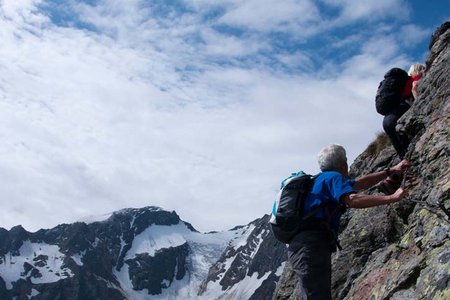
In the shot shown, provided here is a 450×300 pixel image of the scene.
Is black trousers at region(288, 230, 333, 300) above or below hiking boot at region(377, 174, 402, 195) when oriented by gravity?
below

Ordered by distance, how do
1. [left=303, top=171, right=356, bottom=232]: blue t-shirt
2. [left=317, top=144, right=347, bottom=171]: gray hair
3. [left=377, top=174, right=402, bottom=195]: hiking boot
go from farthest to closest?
[left=377, top=174, right=402, bottom=195]: hiking boot → [left=317, top=144, right=347, bottom=171]: gray hair → [left=303, top=171, right=356, bottom=232]: blue t-shirt

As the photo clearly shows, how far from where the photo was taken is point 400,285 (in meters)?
8.19

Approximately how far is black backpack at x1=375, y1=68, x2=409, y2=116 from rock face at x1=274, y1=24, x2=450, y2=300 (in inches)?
19.9

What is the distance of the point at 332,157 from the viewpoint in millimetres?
8852

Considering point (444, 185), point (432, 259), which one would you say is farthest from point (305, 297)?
point (444, 185)

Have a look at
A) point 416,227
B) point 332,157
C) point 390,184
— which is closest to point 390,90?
point 390,184

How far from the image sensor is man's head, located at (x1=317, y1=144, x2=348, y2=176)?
884 cm

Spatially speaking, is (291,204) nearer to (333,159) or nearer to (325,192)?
(325,192)

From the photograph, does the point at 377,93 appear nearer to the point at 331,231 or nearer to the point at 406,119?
the point at 406,119

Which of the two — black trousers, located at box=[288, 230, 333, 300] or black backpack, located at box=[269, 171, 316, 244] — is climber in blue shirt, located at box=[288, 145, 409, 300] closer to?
black trousers, located at box=[288, 230, 333, 300]

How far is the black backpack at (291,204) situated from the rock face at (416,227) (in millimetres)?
1649

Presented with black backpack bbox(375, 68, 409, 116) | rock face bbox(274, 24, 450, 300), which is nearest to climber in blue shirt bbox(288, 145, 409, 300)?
rock face bbox(274, 24, 450, 300)

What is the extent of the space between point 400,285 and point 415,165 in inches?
100

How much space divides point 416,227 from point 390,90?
3.85m
